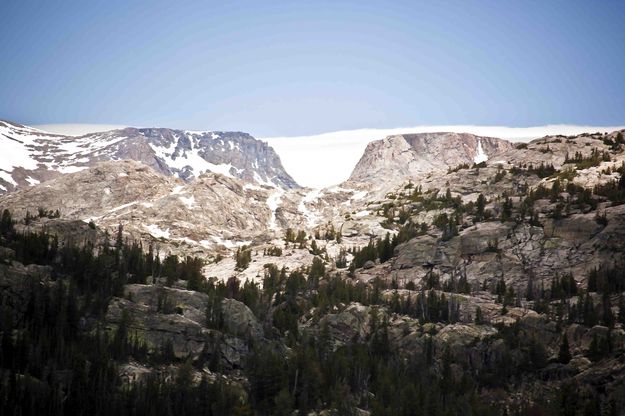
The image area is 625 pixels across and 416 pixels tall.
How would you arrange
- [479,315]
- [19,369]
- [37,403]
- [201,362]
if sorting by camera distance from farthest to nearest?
1. [479,315]
2. [201,362]
3. [19,369]
4. [37,403]

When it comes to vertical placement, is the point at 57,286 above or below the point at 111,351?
above

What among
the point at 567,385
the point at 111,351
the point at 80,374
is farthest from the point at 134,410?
the point at 567,385

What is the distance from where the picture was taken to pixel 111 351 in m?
148

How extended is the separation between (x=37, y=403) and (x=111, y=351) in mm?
25228

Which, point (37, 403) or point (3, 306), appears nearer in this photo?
point (37, 403)

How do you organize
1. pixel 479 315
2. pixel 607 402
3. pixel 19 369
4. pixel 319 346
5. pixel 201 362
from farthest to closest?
pixel 479 315 < pixel 319 346 < pixel 201 362 < pixel 607 402 < pixel 19 369

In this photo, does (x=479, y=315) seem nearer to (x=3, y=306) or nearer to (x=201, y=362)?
(x=201, y=362)

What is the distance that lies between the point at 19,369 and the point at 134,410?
2302cm

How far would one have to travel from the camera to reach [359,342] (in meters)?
192

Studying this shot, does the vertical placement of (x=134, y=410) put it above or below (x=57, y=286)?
below

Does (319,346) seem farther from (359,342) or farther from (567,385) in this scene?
(567,385)

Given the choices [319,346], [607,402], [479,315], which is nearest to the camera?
[607,402]

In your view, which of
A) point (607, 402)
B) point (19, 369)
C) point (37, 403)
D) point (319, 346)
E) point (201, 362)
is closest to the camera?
point (37, 403)

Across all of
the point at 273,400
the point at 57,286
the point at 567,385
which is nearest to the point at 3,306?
the point at 57,286
